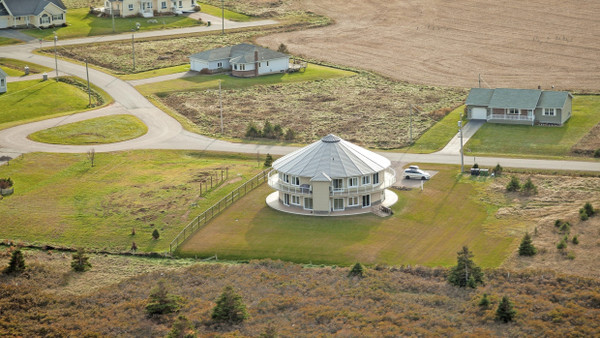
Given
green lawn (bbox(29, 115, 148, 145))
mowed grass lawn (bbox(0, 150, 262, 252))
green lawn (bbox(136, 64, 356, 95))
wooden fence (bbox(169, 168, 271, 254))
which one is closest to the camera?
wooden fence (bbox(169, 168, 271, 254))

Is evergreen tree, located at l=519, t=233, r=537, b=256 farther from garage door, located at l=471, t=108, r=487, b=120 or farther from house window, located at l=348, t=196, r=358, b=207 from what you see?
garage door, located at l=471, t=108, r=487, b=120

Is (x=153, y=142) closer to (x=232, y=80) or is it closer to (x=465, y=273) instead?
(x=232, y=80)

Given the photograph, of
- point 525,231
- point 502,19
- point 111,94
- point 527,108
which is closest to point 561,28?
point 502,19

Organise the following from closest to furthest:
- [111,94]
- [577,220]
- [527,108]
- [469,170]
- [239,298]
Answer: [239,298]
[577,220]
[469,170]
[527,108]
[111,94]

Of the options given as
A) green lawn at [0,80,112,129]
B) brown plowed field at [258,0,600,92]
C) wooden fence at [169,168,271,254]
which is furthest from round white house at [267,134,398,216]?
brown plowed field at [258,0,600,92]

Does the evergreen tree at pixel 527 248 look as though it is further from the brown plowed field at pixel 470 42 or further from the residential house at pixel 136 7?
the residential house at pixel 136 7

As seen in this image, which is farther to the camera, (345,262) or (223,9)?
(223,9)

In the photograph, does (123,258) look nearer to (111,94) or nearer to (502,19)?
(111,94)
